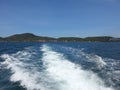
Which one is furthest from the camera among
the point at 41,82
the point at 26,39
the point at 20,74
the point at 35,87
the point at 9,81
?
A: the point at 26,39

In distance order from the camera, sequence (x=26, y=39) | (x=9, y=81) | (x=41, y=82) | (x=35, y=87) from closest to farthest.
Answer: (x=35, y=87) → (x=41, y=82) → (x=9, y=81) → (x=26, y=39)

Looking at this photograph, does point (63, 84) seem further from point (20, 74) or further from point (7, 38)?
point (7, 38)

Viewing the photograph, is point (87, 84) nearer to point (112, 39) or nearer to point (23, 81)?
point (23, 81)

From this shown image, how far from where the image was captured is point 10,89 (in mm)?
A: 8656

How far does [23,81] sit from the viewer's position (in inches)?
372

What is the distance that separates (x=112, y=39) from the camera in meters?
187

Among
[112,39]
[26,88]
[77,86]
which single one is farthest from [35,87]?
[112,39]

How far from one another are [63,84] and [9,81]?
3009 mm

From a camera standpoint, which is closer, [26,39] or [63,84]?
[63,84]

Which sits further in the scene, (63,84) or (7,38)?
(7,38)

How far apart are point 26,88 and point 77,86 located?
2135mm

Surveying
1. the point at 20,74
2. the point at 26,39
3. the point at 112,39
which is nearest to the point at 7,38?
the point at 26,39

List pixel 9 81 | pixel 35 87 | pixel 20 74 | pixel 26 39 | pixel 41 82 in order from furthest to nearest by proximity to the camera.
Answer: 1. pixel 26 39
2. pixel 20 74
3. pixel 9 81
4. pixel 41 82
5. pixel 35 87

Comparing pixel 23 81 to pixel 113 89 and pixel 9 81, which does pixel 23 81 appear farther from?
pixel 113 89
